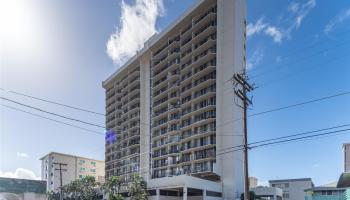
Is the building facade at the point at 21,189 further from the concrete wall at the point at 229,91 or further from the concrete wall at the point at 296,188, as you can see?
the concrete wall at the point at 296,188

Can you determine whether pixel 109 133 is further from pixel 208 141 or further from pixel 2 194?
pixel 208 141

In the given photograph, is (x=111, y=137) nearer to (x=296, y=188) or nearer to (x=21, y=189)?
(x=21, y=189)

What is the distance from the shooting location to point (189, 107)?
67.9 m

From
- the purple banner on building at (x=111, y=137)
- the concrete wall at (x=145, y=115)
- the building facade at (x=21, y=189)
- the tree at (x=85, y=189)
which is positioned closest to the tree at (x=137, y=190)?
the tree at (x=85, y=189)

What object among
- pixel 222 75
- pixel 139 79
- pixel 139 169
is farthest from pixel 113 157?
pixel 222 75

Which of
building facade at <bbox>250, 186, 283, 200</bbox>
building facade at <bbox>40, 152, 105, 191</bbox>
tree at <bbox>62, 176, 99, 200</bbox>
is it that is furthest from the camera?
building facade at <bbox>40, 152, 105, 191</bbox>

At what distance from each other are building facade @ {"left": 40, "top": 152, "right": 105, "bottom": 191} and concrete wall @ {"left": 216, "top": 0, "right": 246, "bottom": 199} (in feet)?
253

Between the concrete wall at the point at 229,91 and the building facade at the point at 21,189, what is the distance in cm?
5724

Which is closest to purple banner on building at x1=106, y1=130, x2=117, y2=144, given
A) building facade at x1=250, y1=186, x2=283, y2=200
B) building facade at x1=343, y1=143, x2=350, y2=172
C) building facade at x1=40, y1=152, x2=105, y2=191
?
building facade at x1=40, y1=152, x2=105, y2=191

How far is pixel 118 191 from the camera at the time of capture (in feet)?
182

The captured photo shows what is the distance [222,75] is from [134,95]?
36224 mm

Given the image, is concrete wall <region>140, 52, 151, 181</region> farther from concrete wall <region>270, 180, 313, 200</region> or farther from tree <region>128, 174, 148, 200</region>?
concrete wall <region>270, 180, 313, 200</region>

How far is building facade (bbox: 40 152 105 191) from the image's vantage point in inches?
4914

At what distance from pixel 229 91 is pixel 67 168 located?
295ft
